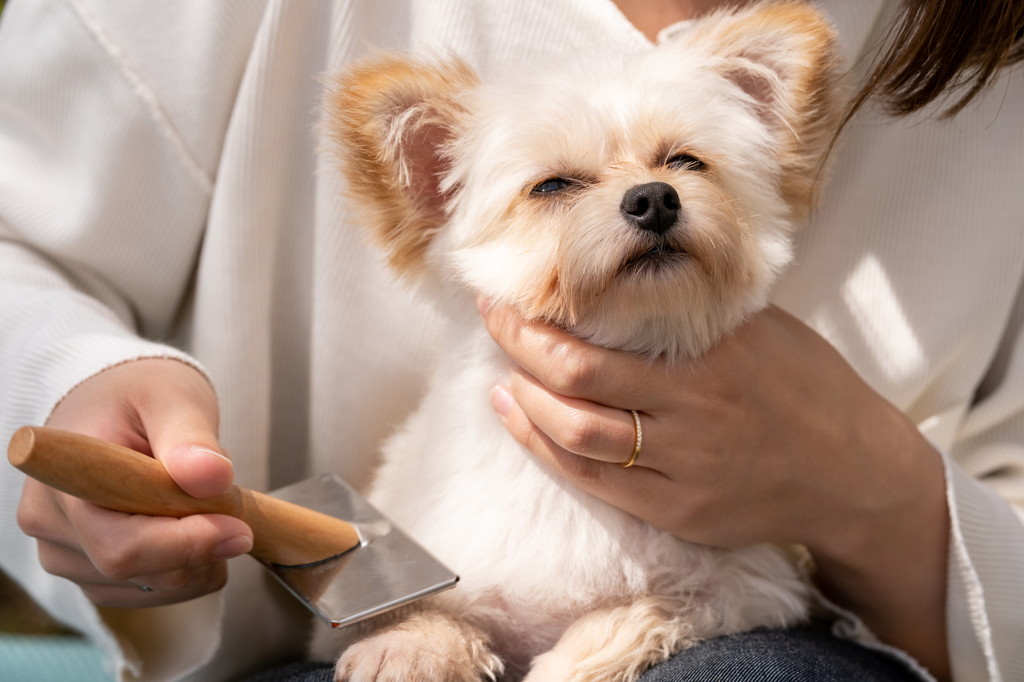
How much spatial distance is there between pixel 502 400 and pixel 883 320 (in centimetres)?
66

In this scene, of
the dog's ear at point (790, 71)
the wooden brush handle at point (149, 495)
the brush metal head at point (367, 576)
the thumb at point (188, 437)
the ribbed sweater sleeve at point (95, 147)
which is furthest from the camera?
the ribbed sweater sleeve at point (95, 147)

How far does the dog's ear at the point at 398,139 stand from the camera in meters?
1.02

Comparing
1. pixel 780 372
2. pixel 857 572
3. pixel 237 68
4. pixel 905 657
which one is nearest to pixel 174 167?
pixel 237 68

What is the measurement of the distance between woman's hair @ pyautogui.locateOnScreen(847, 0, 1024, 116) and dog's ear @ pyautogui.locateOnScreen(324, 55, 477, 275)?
1.74ft

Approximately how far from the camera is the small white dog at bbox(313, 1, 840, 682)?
91 centimetres

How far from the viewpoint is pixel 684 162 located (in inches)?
39.2

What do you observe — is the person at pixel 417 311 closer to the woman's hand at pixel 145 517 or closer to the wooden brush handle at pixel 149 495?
the woman's hand at pixel 145 517

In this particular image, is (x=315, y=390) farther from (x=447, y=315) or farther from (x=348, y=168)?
(x=348, y=168)

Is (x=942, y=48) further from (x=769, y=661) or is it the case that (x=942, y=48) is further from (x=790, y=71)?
(x=769, y=661)

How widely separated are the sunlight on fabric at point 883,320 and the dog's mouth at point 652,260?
0.55 meters

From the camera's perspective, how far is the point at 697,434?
0.99m

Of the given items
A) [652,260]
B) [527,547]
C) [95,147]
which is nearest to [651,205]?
[652,260]

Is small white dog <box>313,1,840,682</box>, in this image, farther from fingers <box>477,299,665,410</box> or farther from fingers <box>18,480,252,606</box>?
fingers <box>18,480,252,606</box>

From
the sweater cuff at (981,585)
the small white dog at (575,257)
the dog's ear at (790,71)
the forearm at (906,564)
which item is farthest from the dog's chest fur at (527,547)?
the dog's ear at (790,71)
